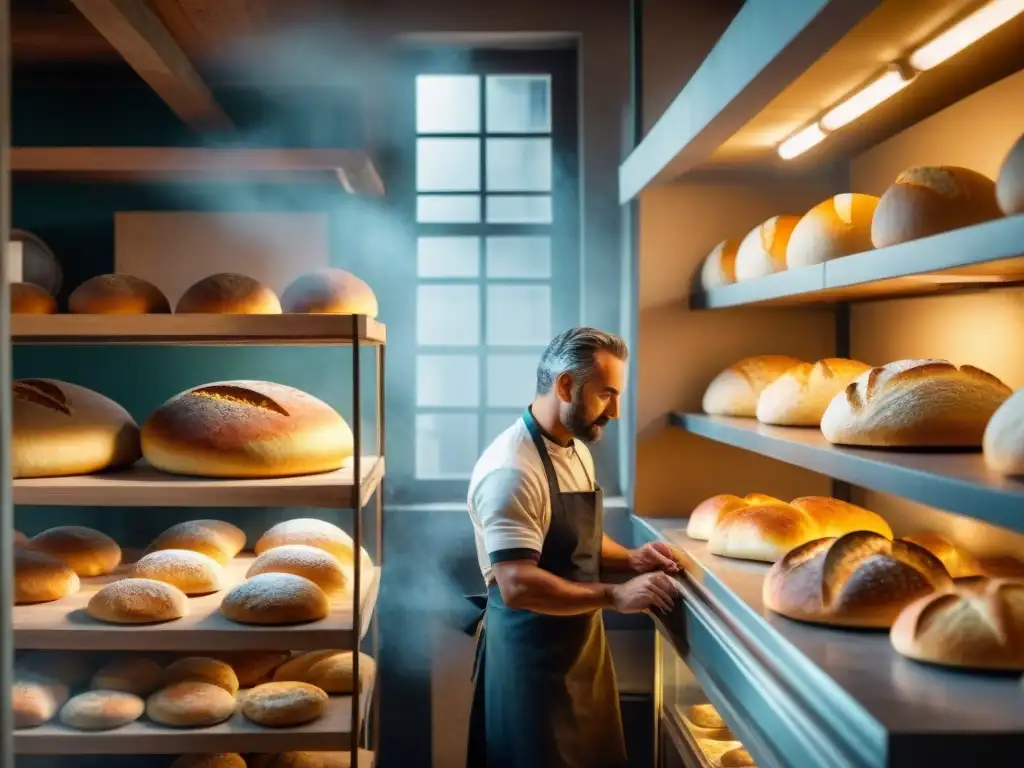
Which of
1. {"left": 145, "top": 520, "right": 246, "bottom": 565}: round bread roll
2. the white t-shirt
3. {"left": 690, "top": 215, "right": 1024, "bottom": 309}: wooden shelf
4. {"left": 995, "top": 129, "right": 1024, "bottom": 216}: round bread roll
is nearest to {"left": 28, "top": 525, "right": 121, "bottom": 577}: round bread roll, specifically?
{"left": 145, "top": 520, "right": 246, "bottom": 565}: round bread roll

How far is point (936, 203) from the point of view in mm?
1596

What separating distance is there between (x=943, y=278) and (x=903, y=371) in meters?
0.18

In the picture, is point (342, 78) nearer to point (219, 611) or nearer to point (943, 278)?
point (219, 611)

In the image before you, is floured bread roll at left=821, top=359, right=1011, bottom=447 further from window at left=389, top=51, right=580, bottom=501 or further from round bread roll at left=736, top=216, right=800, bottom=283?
window at left=389, top=51, right=580, bottom=501

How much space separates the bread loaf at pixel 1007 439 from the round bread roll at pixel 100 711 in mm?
1809

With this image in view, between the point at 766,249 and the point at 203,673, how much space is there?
170cm

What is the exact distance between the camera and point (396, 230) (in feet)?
10.6

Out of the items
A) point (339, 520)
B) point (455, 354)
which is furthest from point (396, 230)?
point (339, 520)

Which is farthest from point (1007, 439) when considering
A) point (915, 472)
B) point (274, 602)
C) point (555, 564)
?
point (274, 602)

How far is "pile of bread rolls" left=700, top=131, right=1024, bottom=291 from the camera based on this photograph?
1588 millimetres

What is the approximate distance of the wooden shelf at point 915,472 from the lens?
1.17m

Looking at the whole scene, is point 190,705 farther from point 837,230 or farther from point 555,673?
point 837,230

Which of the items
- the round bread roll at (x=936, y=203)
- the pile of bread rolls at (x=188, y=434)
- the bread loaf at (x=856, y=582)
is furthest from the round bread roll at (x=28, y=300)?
the round bread roll at (x=936, y=203)

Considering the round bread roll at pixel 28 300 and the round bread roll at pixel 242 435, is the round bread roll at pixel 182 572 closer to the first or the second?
the round bread roll at pixel 242 435
